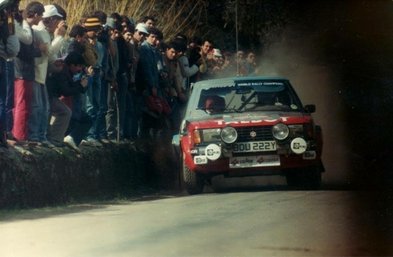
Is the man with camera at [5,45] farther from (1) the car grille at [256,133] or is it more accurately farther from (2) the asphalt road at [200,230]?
(1) the car grille at [256,133]

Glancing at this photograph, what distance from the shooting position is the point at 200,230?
36.9 feet

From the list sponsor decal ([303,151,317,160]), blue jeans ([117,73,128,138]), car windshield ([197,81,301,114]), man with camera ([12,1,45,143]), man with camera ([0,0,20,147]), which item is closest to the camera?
man with camera ([0,0,20,147])

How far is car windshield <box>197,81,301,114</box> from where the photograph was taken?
16.7m

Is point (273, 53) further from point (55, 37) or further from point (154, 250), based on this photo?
point (154, 250)

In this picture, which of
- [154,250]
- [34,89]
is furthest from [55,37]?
[154,250]

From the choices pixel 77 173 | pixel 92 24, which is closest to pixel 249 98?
pixel 92 24

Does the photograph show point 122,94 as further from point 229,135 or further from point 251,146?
point 251,146

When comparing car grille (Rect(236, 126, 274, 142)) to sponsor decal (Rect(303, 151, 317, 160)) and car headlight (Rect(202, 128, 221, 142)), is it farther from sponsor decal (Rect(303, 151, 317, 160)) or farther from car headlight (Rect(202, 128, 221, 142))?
sponsor decal (Rect(303, 151, 317, 160))

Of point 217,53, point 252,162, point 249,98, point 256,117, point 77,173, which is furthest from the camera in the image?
point 217,53

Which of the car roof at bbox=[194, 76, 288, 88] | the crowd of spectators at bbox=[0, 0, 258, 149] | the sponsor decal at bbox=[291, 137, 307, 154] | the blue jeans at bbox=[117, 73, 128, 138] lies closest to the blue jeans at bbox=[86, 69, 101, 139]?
the crowd of spectators at bbox=[0, 0, 258, 149]

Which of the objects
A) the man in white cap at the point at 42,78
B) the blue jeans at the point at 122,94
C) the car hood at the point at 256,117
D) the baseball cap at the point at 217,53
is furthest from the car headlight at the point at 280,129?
the baseball cap at the point at 217,53

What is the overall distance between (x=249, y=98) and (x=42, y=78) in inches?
150

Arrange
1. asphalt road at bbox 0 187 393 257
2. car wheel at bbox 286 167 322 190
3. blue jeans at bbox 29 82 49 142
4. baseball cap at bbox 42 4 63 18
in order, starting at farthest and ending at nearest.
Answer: car wheel at bbox 286 167 322 190, baseball cap at bbox 42 4 63 18, blue jeans at bbox 29 82 49 142, asphalt road at bbox 0 187 393 257

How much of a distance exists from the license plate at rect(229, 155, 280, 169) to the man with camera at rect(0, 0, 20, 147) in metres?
3.71
